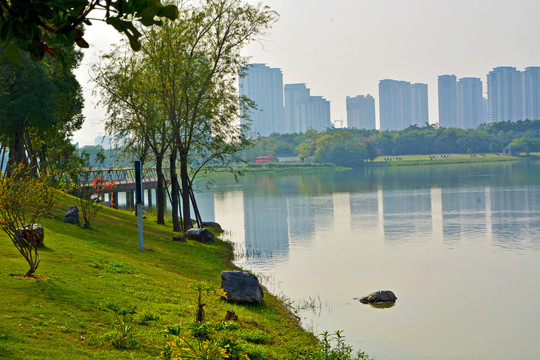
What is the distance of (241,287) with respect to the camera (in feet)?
47.0

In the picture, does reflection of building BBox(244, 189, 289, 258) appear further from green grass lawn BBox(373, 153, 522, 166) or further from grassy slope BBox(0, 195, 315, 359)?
green grass lawn BBox(373, 153, 522, 166)

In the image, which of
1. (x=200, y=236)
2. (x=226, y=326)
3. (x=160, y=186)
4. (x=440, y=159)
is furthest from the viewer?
(x=440, y=159)

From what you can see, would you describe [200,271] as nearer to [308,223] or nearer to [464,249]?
[464,249]

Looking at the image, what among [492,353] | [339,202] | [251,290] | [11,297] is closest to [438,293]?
[492,353]

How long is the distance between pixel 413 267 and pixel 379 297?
18.7 ft

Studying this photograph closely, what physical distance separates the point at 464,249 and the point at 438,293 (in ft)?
27.1

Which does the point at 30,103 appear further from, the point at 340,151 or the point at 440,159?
the point at 440,159

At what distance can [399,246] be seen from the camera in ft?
90.7

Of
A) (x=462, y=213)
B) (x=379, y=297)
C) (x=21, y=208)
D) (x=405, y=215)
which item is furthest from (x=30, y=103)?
(x=462, y=213)

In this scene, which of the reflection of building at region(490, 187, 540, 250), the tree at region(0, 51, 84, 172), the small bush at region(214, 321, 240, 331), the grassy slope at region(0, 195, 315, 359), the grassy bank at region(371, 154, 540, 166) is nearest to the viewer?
the grassy slope at region(0, 195, 315, 359)

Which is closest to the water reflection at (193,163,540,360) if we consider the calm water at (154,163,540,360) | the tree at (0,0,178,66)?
the calm water at (154,163,540,360)

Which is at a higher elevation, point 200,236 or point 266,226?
point 200,236

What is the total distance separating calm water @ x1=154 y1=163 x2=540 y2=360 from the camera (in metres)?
14.6

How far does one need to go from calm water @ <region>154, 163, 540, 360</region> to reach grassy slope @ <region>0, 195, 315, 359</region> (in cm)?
256
